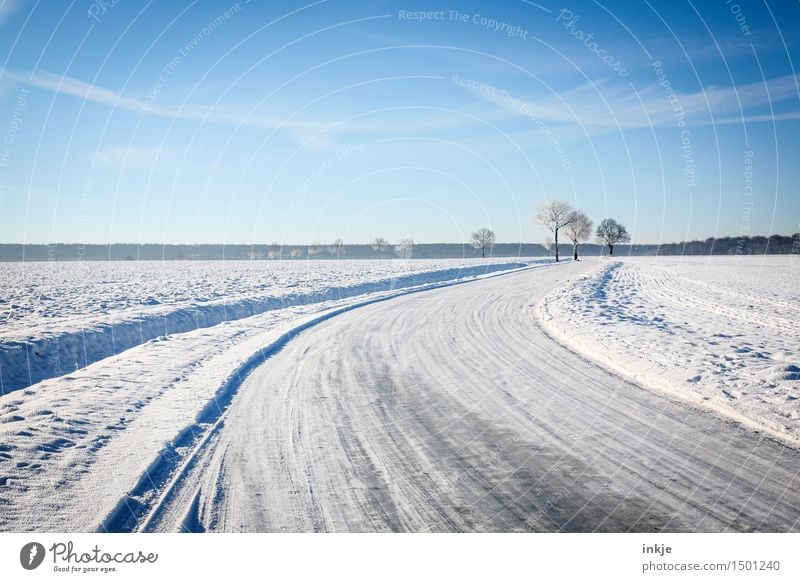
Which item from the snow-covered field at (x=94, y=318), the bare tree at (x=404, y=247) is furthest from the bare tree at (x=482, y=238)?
the snow-covered field at (x=94, y=318)

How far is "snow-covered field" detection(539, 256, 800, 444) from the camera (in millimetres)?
6629

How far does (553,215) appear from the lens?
249ft

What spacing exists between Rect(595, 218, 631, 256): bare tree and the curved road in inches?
4500

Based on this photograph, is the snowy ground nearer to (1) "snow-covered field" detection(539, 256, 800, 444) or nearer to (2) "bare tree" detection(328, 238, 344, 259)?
(1) "snow-covered field" detection(539, 256, 800, 444)

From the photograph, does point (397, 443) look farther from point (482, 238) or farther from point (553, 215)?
point (482, 238)

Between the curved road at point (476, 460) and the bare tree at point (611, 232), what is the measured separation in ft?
375

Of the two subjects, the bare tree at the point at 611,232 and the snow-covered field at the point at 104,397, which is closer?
the snow-covered field at the point at 104,397

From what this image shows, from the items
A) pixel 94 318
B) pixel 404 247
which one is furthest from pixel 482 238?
pixel 94 318

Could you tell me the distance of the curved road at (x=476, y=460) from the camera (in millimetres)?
4062

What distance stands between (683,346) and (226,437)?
9376 millimetres

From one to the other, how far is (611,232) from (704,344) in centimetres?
11306

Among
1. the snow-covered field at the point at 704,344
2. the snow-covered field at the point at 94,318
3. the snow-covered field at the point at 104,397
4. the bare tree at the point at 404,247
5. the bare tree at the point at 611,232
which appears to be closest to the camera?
the snow-covered field at the point at 104,397

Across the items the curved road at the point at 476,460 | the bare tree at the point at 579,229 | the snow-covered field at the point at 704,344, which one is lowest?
the curved road at the point at 476,460

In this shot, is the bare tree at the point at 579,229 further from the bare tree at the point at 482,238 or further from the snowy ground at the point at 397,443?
the snowy ground at the point at 397,443
